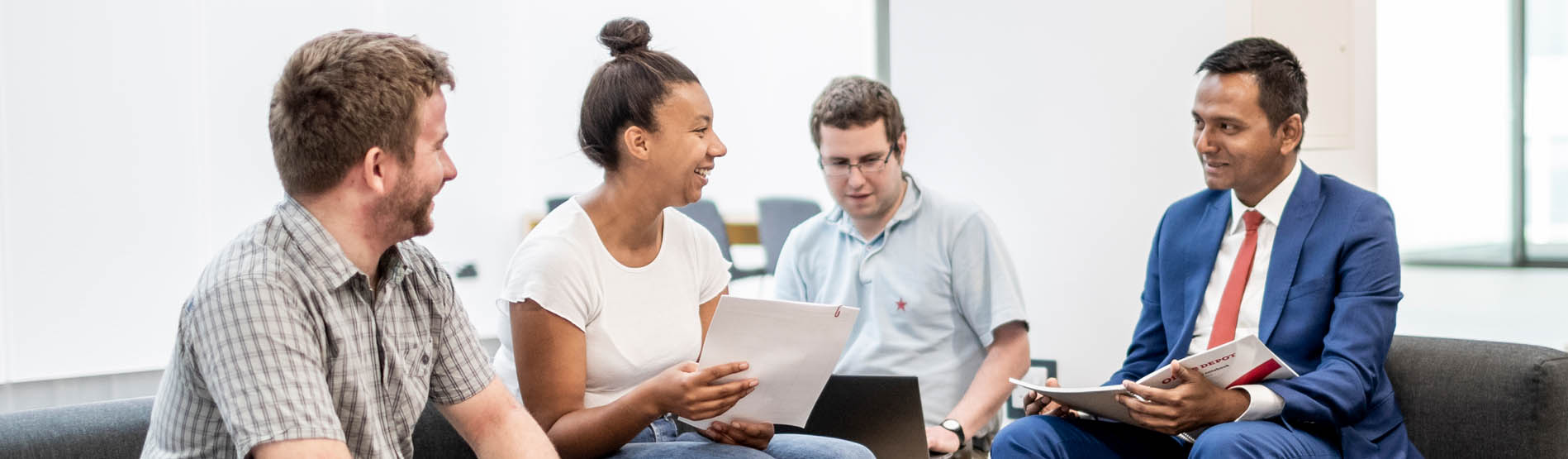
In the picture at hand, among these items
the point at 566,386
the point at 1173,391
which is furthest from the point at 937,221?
the point at 566,386

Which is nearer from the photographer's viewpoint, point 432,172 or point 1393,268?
point 432,172

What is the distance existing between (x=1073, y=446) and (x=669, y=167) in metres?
0.82

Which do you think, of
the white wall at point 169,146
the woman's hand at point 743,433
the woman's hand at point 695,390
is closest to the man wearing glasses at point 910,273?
the woman's hand at point 743,433

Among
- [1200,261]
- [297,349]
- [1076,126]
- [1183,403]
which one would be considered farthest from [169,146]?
[1183,403]

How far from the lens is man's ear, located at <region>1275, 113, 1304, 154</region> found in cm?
197

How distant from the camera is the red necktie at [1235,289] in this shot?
6.43 ft

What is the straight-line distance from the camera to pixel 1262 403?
1744mm

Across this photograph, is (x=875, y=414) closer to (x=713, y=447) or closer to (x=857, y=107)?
(x=713, y=447)

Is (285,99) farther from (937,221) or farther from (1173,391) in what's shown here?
(937,221)

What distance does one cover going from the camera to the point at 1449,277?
7012 millimetres

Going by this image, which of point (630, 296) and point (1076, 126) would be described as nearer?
point (630, 296)

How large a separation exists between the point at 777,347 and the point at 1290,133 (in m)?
1.01

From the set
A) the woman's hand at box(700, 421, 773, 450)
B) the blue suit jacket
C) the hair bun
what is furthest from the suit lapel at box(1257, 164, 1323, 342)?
the hair bun

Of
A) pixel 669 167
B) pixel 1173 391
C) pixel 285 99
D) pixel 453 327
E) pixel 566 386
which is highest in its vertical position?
pixel 285 99
